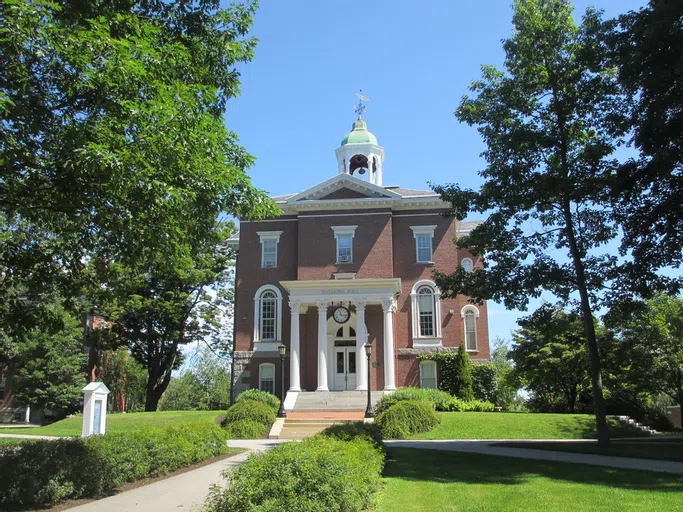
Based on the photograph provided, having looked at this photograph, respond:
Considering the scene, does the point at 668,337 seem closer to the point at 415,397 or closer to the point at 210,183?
the point at 415,397

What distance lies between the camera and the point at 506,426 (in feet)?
72.5

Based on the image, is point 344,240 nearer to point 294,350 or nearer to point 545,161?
point 294,350

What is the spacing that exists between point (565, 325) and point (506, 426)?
4.60 m

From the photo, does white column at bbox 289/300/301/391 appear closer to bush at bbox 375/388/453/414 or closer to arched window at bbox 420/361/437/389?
bush at bbox 375/388/453/414

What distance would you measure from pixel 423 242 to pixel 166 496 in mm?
25541

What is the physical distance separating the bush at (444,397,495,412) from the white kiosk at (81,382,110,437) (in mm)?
16367

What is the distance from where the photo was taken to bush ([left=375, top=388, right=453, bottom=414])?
81.3 feet

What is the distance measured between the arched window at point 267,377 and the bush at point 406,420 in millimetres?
11402

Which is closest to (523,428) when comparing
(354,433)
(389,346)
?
(389,346)

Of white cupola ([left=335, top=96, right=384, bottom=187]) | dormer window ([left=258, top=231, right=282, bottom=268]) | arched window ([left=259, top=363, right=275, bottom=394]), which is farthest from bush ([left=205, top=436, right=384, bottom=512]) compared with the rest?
white cupola ([left=335, top=96, right=384, bottom=187])

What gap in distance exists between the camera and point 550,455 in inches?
608

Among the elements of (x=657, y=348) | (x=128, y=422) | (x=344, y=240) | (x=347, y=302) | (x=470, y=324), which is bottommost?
(x=128, y=422)

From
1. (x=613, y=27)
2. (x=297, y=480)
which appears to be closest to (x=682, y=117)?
(x=613, y=27)

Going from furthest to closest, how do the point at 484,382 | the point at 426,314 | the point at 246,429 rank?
the point at 426,314, the point at 484,382, the point at 246,429
